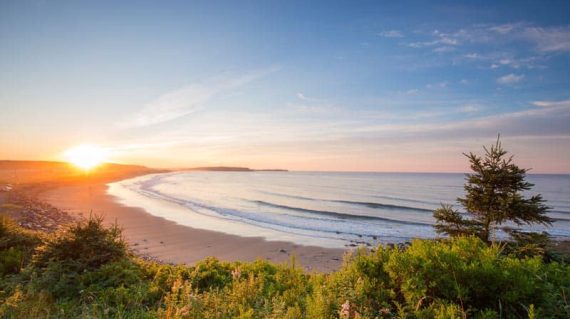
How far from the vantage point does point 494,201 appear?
380 inches

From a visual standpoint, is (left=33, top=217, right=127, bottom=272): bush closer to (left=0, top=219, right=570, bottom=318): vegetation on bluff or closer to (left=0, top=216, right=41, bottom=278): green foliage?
(left=0, top=219, right=570, bottom=318): vegetation on bluff

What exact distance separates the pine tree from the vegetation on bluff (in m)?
4.49

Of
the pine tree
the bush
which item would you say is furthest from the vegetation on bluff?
the pine tree

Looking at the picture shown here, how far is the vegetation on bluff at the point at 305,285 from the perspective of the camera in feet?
12.9

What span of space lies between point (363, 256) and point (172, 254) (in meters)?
15.0

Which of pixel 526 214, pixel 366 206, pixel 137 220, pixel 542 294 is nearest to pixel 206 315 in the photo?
pixel 542 294

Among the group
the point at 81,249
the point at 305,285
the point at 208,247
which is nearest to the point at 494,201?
the point at 305,285

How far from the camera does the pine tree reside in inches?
365

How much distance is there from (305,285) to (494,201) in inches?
257

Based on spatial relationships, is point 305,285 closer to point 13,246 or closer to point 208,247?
point 13,246

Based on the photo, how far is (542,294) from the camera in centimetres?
386

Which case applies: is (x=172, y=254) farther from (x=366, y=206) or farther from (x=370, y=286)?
(x=366, y=206)

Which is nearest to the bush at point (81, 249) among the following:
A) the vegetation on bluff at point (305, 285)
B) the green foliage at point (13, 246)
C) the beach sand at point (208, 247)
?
the vegetation on bluff at point (305, 285)

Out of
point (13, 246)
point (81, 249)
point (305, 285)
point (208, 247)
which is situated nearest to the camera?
point (305, 285)
